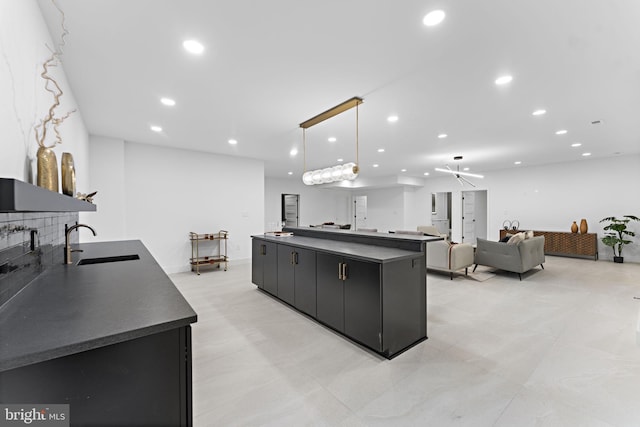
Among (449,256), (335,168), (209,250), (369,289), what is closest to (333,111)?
(335,168)

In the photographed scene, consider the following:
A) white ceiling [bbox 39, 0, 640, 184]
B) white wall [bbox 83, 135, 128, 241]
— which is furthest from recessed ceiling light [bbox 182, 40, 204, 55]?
white wall [bbox 83, 135, 128, 241]

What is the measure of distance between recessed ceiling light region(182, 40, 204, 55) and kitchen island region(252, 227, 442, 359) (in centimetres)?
218

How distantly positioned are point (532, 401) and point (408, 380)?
0.81 meters

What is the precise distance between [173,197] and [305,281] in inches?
154

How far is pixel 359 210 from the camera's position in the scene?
13.3m

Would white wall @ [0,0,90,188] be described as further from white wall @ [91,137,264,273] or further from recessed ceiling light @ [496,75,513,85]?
recessed ceiling light @ [496,75,513,85]

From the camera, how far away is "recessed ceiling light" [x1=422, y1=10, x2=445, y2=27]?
186cm

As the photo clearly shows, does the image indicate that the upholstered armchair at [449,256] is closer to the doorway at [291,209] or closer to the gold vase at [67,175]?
the gold vase at [67,175]

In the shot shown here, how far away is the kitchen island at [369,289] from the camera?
247 centimetres

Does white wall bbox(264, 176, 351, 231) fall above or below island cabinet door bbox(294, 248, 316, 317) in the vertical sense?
above

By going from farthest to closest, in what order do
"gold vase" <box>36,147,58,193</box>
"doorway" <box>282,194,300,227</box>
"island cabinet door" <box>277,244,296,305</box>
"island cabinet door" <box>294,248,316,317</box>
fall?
"doorway" <box>282,194,300,227</box> → "island cabinet door" <box>277,244,296,305</box> → "island cabinet door" <box>294,248,316,317</box> → "gold vase" <box>36,147,58,193</box>

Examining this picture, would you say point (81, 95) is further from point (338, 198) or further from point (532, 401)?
point (338, 198)

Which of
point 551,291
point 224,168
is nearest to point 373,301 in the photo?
point 551,291

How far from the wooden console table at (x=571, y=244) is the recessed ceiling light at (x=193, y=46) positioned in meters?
9.30
